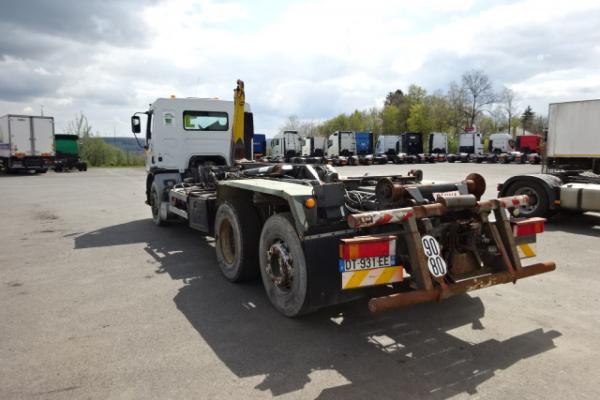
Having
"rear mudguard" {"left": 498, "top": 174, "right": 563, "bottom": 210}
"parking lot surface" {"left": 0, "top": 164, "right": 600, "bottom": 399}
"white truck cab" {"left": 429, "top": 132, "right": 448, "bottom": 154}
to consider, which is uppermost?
"white truck cab" {"left": 429, "top": 132, "right": 448, "bottom": 154}

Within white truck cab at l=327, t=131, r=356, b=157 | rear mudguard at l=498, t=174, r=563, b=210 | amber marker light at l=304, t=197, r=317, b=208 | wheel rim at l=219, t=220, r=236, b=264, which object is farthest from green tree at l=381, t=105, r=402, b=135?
amber marker light at l=304, t=197, r=317, b=208

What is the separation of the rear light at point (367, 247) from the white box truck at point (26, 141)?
29.2 meters

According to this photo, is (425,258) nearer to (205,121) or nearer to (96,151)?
(205,121)

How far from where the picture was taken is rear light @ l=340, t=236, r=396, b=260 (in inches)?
134

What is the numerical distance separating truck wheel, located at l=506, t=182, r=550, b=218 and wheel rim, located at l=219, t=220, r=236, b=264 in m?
6.53

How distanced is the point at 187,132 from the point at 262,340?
6.67 m

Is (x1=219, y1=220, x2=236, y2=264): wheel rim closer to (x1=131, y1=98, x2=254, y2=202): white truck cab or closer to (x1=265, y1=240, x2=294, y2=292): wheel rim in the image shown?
(x1=265, y1=240, x2=294, y2=292): wheel rim

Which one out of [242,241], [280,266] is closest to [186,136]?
[242,241]

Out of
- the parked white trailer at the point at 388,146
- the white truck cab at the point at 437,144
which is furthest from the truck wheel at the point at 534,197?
the white truck cab at the point at 437,144

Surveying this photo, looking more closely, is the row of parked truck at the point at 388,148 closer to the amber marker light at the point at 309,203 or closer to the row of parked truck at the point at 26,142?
the row of parked truck at the point at 26,142

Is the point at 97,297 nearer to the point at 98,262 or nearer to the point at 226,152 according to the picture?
the point at 98,262

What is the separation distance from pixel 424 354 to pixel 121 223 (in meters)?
8.27

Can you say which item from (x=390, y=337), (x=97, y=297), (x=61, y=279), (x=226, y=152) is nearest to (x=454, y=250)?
(x=390, y=337)

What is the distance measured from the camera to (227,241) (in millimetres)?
5652
